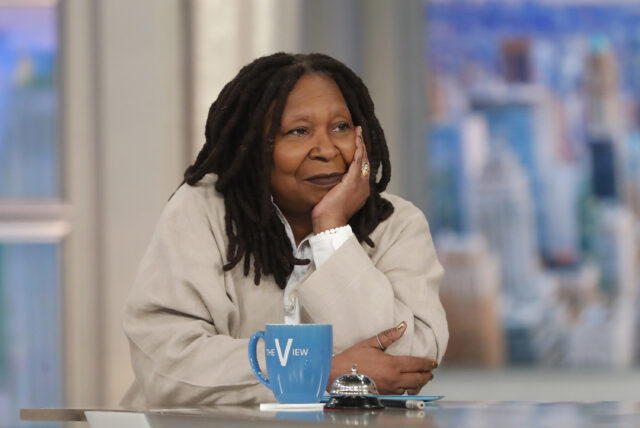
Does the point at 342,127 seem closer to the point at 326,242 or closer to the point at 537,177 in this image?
the point at 326,242

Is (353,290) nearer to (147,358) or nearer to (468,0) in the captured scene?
(147,358)

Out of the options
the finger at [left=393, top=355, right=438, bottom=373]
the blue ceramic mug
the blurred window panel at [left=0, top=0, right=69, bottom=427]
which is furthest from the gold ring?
the blurred window panel at [left=0, top=0, right=69, bottom=427]

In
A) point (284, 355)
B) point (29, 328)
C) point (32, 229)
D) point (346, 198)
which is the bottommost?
point (29, 328)

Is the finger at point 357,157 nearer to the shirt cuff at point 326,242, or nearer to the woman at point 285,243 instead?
the woman at point 285,243

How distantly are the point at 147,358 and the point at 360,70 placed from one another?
156 cm

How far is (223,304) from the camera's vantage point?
5.32 ft

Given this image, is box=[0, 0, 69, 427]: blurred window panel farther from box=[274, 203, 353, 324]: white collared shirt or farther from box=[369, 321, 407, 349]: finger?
box=[369, 321, 407, 349]: finger

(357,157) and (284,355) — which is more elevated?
(357,157)

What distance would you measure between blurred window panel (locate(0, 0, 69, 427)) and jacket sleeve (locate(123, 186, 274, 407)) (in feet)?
3.80

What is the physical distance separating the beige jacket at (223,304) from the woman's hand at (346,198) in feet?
0.30

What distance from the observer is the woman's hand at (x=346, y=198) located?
1.72 meters

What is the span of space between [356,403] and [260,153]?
0.77 m

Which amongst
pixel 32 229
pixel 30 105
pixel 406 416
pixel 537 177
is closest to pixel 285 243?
pixel 406 416

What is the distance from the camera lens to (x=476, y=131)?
3.35 metres
